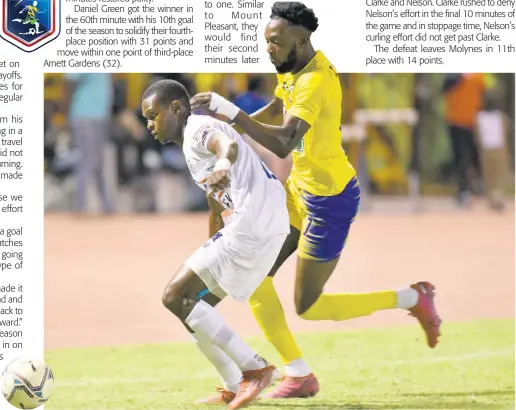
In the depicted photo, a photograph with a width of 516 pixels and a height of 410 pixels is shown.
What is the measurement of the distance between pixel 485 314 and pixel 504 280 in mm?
1920

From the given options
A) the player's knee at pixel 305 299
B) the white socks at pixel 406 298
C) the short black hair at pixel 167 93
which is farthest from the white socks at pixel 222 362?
the short black hair at pixel 167 93

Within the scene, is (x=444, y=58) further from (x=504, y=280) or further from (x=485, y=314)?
(x=504, y=280)

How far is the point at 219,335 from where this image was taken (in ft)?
27.1

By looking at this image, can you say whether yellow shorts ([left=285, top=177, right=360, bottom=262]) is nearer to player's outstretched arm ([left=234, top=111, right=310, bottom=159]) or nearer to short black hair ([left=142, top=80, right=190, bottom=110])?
player's outstretched arm ([left=234, top=111, right=310, bottom=159])

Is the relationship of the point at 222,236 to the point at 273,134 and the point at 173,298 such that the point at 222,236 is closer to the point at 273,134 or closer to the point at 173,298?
the point at 173,298

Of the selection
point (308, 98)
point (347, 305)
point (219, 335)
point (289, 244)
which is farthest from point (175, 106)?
point (347, 305)

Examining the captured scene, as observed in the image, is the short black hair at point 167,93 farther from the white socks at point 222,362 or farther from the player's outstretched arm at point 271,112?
the white socks at point 222,362

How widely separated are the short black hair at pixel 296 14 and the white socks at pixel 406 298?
2.13 m

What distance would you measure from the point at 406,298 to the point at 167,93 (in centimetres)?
249

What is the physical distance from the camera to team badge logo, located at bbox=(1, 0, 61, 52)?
9.05m

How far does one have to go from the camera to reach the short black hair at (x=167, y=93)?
822 cm

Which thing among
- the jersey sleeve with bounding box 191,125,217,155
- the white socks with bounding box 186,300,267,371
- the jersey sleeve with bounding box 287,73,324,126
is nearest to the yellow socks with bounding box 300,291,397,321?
the white socks with bounding box 186,300,267,371

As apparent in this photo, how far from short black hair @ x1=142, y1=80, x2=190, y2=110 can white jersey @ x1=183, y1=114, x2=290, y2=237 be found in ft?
0.55

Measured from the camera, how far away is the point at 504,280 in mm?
14125
